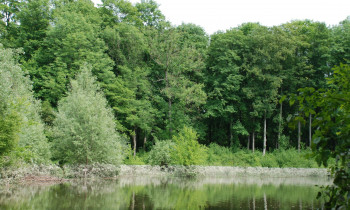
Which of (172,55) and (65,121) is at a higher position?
(172,55)

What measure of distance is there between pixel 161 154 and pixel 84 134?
796 centimetres

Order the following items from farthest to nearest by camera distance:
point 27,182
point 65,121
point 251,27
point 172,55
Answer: point 251,27, point 172,55, point 65,121, point 27,182

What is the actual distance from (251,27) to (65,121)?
95.8ft

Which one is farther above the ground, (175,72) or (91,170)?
(175,72)

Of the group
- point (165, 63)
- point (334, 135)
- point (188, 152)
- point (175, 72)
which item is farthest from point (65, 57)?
point (334, 135)

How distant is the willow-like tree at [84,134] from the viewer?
25641 mm

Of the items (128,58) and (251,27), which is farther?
(251,27)

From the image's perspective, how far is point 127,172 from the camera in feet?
97.9

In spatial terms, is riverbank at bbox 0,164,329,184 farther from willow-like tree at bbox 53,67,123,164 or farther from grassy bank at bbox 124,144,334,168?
grassy bank at bbox 124,144,334,168

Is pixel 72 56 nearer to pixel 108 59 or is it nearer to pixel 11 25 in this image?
pixel 108 59

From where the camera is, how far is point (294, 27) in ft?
135

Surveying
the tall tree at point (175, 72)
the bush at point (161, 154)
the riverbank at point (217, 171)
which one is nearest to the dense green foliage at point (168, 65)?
the tall tree at point (175, 72)

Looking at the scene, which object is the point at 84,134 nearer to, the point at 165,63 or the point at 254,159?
the point at 165,63

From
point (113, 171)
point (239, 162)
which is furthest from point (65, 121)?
point (239, 162)
